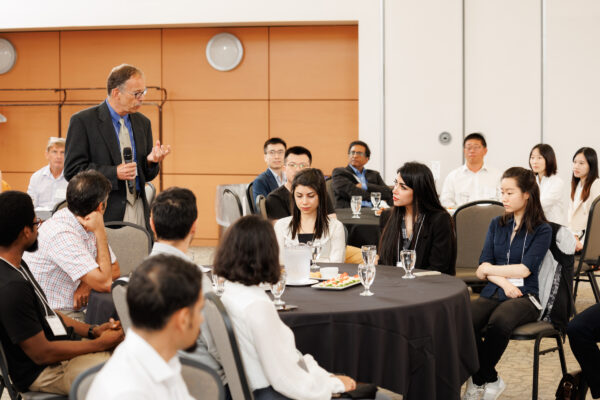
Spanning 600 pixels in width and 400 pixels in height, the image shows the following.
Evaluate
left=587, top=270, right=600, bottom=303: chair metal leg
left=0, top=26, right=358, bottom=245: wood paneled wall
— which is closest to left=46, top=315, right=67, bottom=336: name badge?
left=587, top=270, right=600, bottom=303: chair metal leg

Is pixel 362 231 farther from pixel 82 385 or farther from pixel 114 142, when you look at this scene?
pixel 82 385

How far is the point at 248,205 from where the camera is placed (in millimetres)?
6441

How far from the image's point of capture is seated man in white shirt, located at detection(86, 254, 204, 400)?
1411mm

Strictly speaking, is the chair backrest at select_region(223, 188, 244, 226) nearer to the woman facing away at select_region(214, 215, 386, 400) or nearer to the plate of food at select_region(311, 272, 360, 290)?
the plate of food at select_region(311, 272, 360, 290)

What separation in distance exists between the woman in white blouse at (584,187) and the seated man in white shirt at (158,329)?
5.28 m

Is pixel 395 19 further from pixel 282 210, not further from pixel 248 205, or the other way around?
pixel 282 210

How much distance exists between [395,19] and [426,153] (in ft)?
5.42

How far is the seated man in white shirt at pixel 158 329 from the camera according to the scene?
1.41 metres

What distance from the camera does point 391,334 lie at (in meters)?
2.62

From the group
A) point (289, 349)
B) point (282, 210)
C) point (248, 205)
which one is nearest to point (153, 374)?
point (289, 349)

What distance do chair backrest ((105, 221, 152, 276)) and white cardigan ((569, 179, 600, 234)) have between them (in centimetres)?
393

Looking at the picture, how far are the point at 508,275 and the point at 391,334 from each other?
1196 millimetres

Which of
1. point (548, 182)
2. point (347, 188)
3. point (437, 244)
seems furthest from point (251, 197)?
point (437, 244)

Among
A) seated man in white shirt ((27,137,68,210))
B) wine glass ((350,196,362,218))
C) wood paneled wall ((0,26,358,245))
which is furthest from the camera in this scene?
wood paneled wall ((0,26,358,245))
